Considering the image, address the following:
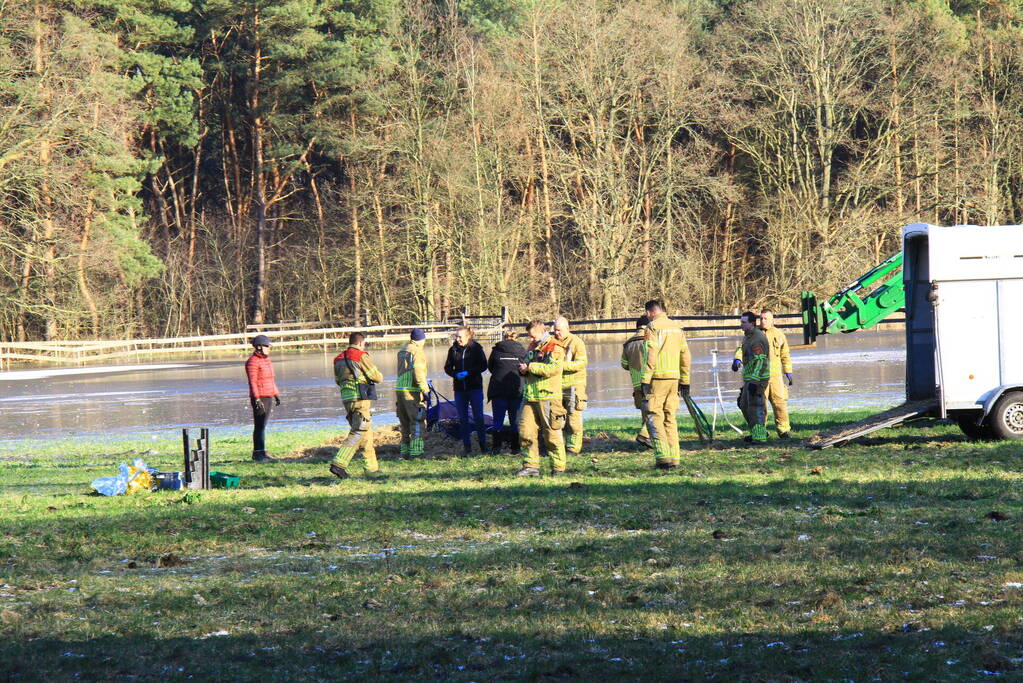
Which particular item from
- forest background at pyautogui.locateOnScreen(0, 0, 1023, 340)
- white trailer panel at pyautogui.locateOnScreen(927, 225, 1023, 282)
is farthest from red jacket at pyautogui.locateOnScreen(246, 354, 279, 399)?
forest background at pyautogui.locateOnScreen(0, 0, 1023, 340)

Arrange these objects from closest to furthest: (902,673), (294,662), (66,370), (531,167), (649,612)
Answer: (902,673), (294,662), (649,612), (66,370), (531,167)

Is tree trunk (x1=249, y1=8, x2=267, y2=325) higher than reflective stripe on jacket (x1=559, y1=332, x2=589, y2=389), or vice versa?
tree trunk (x1=249, y1=8, x2=267, y2=325)

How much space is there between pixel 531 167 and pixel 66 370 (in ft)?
75.0

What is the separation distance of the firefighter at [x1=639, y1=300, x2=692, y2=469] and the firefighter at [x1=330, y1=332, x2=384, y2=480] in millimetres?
3125

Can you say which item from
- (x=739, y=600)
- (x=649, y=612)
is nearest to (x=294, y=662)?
(x=649, y=612)

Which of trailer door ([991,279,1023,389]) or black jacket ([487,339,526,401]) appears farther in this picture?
black jacket ([487,339,526,401])

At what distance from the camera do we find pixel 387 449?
57.6ft

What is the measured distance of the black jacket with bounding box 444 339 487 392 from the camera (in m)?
16.6

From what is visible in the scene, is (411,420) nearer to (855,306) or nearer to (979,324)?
(979,324)

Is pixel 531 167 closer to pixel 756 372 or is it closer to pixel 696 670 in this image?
pixel 756 372

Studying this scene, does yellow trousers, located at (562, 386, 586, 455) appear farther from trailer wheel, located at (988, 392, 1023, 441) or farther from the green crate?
trailer wheel, located at (988, 392, 1023, 441)

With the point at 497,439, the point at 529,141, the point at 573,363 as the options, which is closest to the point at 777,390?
the point at 573,363

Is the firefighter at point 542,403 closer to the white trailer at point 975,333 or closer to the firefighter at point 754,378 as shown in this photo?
the white trailer at point 975,333

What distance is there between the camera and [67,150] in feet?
168
